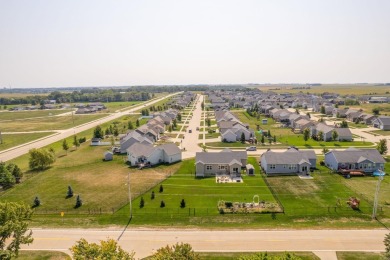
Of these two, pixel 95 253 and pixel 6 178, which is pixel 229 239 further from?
pixel 6 178

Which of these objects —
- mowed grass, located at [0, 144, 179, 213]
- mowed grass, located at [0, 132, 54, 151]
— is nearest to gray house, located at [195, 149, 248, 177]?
mowed grass, located at [0, 144, 179, 213]

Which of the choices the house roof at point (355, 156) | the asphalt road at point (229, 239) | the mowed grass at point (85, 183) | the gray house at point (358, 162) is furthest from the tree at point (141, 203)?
the house roof at point (355, 156)

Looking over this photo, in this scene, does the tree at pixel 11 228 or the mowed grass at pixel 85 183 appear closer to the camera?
the tree at pixel 11 228

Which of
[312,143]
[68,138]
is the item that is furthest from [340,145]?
[68,138]

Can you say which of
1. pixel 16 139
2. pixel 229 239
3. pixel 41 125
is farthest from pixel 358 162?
pixel 41 125

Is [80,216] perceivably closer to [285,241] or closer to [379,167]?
[285,241]

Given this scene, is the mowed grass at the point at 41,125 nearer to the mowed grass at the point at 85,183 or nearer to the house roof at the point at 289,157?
the mowed grass at the point at 85,183
